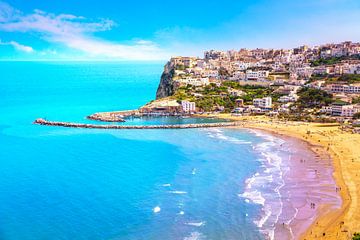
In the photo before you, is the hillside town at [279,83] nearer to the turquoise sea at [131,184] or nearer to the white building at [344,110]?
the white building at [344,110]

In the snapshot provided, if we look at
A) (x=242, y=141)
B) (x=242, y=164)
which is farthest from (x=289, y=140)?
(x=242, y=164)

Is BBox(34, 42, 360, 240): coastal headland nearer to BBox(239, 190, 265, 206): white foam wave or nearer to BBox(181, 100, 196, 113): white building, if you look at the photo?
BBox(181, 100, 196, 113): white building

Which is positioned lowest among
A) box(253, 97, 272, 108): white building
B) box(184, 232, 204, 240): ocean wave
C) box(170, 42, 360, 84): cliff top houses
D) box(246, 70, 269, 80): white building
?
box(184, 232, 204, 240): ocean wave

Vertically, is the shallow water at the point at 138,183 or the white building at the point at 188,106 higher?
the white building at the point at 188,106

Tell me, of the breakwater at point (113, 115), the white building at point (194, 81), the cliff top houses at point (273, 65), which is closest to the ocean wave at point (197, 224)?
the breakwater at point (113, 115)

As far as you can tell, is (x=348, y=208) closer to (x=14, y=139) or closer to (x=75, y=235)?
(x=75, y=235)

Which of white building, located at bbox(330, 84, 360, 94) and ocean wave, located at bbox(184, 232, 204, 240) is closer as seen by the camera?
ocean wave, located at bbox(184, 232, 204, 240)

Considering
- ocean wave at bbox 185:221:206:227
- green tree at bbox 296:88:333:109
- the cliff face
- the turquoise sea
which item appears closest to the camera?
the turquoise sea

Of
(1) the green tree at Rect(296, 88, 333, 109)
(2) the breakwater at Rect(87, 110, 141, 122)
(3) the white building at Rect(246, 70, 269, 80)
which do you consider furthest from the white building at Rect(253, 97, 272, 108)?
(2) the breakwater at Rect(87, 110, 141, 122)

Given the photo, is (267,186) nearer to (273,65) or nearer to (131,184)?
(131,184)
